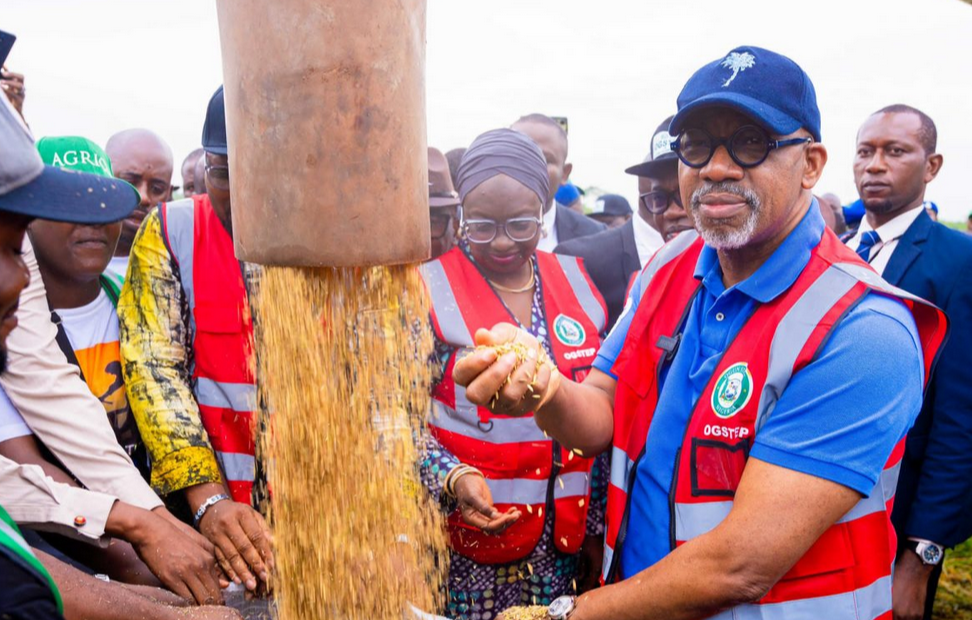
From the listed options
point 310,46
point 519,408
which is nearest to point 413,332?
point 519,408

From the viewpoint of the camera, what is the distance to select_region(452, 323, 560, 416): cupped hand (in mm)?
2115

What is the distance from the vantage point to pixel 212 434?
110 inches

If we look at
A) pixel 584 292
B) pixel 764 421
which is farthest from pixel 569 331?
pixel 764 421

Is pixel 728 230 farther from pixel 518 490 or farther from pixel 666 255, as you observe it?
pixel 518 490

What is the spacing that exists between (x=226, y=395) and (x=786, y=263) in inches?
73.6

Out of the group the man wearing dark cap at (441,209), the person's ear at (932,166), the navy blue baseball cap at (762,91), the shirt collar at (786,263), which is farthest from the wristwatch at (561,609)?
the person's ear at (932,166)

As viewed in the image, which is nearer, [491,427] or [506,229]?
[491,427]

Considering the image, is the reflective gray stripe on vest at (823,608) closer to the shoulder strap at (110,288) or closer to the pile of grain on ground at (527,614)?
the pile of grain on ground at (527,614)

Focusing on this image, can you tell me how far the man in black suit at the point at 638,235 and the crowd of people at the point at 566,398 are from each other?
67 cm

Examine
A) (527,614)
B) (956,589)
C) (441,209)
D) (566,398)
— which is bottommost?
(956,589)

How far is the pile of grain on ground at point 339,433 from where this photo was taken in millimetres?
2205

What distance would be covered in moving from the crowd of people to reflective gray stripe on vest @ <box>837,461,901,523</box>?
0.02 metres

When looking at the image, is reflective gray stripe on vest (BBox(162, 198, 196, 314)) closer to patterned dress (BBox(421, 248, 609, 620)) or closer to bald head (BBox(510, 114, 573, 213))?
patterned dress (BBox(421, 248, 609, 620))

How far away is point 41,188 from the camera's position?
1.31 metres
